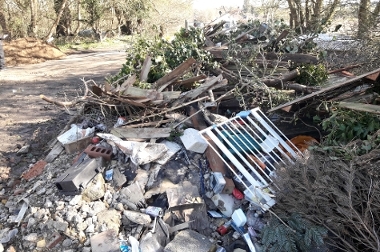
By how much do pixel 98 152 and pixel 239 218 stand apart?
191cm

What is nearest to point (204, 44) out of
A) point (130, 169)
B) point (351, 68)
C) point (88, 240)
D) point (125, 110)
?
point (125, 110)

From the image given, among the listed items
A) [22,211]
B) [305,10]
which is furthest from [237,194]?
[305,10]

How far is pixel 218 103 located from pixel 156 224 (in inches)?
90.7

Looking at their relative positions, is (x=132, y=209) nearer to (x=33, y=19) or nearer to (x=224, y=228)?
(x=224, y=228)

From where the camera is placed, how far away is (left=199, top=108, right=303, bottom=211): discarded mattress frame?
3.33 m

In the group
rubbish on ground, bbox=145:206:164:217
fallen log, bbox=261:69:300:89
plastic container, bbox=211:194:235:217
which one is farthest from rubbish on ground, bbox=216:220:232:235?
fallen log, bbox=261:69:300:89

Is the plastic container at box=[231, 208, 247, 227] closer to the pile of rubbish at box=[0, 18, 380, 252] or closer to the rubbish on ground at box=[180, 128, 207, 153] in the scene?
the pile of rubbish at box=[0, 18, 380, 252]

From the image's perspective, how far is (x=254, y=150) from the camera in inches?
153

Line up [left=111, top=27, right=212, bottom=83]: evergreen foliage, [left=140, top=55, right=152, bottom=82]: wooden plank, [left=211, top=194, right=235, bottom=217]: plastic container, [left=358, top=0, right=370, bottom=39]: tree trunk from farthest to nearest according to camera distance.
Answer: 1. [left=358, top=0, right=370, bottom=39]: tree trunk
2. [left=111, top=27, right=212, bottom=83]: evergreen foliage
3. [left=140, top=55, right=152, bottom=82]: wooden plank
4. [left=211, top=194, right=235, bottom=217]: plastic container

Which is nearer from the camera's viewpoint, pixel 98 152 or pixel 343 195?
pixel 343 195

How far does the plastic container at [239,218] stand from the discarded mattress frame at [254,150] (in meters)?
0.19

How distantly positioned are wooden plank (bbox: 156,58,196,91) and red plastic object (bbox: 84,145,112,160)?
4.24ft

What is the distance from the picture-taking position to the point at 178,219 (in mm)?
3258

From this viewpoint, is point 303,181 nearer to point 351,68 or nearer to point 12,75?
point 351,68
